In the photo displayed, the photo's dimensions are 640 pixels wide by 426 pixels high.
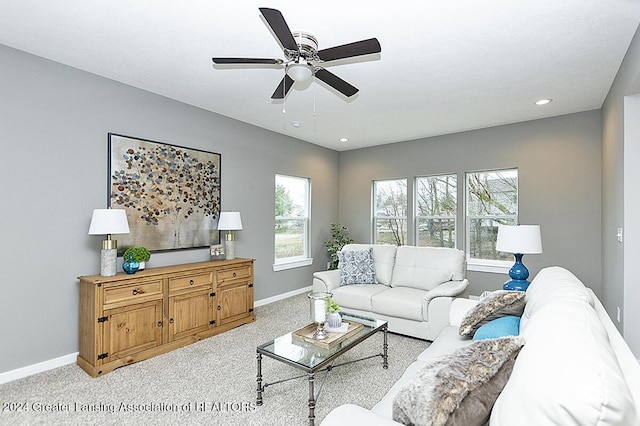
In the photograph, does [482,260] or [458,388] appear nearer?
[458,388]

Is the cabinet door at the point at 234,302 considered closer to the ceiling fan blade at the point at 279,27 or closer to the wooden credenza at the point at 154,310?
the wooden credenza at the point at 154,310

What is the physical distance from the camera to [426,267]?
384cm

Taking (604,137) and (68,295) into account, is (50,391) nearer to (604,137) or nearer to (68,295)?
(68,295)

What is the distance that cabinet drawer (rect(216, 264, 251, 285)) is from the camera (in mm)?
3701

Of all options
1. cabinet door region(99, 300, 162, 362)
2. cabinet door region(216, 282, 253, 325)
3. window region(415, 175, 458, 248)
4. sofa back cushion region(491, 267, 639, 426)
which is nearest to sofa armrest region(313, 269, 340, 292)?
cabinet door region(216, 282, 253, 325)

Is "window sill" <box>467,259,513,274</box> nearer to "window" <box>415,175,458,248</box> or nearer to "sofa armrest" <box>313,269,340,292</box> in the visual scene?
"window" <box>415,175,458,248</box>

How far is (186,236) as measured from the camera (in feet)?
12.6

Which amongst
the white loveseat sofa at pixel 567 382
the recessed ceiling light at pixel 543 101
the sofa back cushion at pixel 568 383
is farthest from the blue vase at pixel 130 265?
the recessed ceiling light at pixel 543 101

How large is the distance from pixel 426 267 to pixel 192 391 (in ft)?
9.03

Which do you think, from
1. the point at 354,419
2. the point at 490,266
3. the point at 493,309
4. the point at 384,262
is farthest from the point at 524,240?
the point at 354,419

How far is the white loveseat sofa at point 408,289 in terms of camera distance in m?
3.28

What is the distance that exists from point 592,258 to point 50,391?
585 cm

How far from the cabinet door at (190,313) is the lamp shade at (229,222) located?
83 centimetres

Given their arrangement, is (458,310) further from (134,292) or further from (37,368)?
(37,368)
